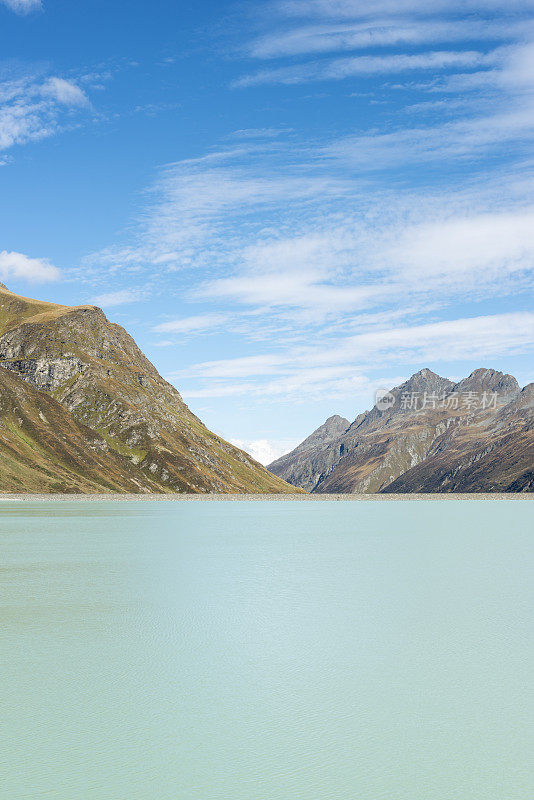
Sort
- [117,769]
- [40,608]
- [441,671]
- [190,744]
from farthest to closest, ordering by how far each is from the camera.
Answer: [40,608], [441,671], [190,744], [117,769]

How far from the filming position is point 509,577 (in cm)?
4300

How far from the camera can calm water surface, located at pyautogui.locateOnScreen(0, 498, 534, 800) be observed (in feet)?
45.6

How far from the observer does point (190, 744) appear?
50.9 ft

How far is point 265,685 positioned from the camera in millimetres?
20203

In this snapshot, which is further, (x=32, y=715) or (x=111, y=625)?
(x=111, y=625)

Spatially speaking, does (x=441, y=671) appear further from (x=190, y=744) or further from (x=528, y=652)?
(x=190, y=744)

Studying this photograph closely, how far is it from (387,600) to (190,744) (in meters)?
20.7

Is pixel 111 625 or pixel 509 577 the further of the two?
pixel 509 577

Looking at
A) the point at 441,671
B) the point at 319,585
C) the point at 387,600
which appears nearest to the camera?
the point at 441,671

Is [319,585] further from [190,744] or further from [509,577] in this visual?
[190,744]

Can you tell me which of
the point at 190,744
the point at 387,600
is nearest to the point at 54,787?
the point at 190,744

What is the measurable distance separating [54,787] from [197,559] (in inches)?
1586

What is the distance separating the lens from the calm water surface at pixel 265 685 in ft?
45.6

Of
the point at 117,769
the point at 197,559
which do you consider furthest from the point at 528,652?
the point at 197,559
